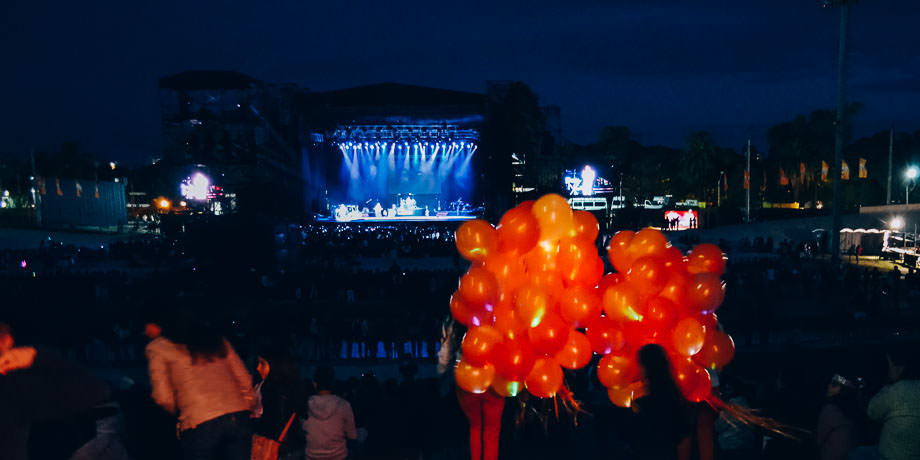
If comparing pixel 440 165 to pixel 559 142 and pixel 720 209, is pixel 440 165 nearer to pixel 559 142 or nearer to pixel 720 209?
pixel 559 142

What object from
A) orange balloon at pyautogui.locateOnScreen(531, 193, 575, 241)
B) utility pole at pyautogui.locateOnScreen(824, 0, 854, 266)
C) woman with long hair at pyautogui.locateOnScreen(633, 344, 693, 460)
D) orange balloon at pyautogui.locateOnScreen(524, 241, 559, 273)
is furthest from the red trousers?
utility pole at pyautogui.locateOnScreen(824, 0, 854, 266)

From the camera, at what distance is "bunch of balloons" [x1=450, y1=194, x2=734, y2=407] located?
436cm

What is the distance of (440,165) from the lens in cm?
2827

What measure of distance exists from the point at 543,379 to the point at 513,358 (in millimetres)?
355

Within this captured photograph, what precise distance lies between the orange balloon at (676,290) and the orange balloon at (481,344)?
1.31m

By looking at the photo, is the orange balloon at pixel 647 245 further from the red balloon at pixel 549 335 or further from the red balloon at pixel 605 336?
the red balloon at pixel 549 335

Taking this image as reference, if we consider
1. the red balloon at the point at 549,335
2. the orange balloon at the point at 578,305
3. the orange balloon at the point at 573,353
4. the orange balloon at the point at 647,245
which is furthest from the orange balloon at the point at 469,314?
the orange balloon at the point at 647,245

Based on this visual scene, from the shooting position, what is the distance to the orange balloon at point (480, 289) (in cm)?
431

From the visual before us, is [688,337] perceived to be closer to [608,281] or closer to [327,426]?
[608,281]

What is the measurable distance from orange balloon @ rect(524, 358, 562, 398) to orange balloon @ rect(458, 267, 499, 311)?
67cm

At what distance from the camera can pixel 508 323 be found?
4504mm

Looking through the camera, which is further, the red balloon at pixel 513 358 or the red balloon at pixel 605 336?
the red balloon at pixel 605 336

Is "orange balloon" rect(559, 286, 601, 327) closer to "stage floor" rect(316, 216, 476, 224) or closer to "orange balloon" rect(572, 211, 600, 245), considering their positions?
"orange balloon" rect(572, 211, 600, 245)

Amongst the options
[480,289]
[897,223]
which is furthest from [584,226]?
[897,223]
